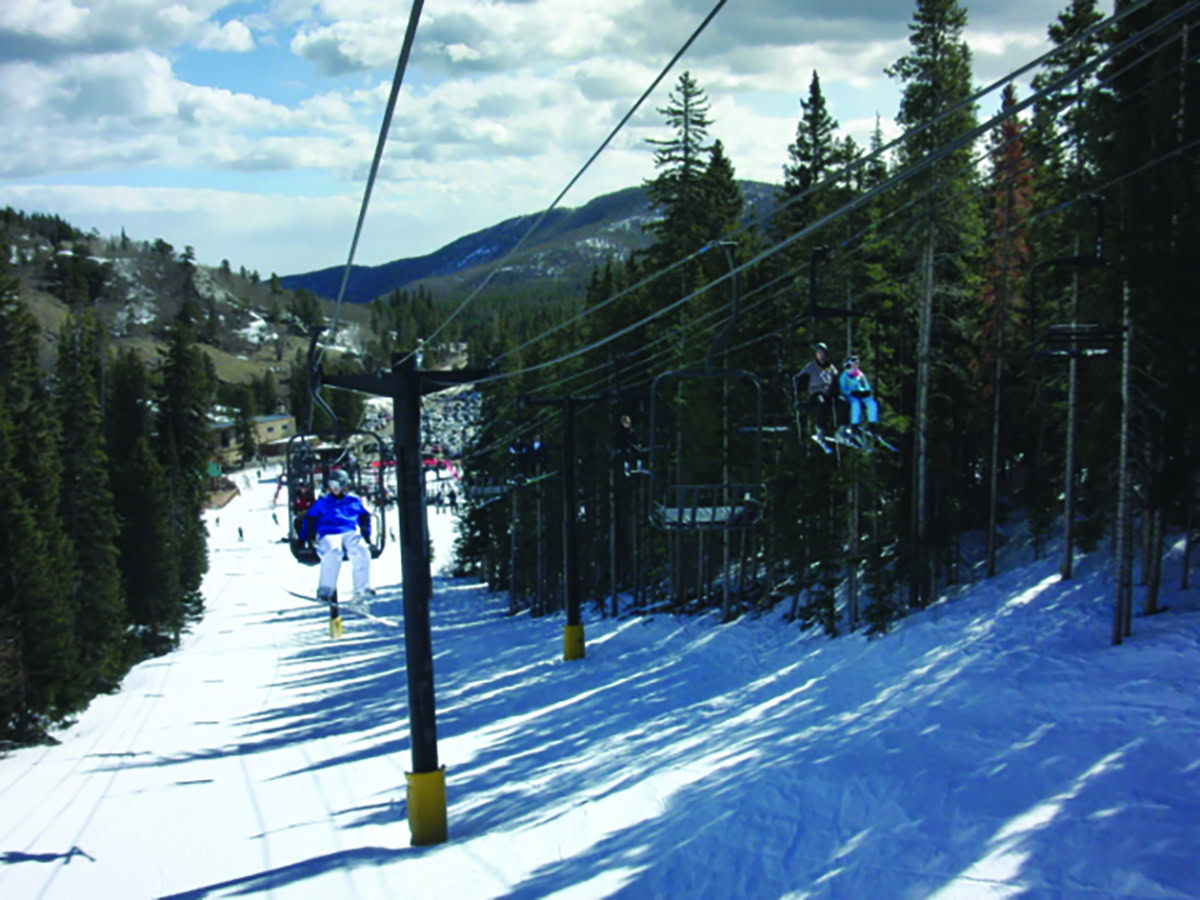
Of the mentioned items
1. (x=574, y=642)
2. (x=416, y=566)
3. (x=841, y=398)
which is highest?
(x=841, y=398)

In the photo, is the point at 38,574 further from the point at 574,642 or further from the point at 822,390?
the point at 822,390

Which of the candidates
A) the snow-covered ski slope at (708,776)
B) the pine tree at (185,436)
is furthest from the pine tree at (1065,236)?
the pine tree at (185,436)

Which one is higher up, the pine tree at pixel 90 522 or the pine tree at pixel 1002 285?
the pine tree at pixel 1002 285

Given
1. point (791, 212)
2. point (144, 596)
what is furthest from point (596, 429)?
point (144, 596)

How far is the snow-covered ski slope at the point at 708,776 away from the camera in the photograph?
1204 centimetres

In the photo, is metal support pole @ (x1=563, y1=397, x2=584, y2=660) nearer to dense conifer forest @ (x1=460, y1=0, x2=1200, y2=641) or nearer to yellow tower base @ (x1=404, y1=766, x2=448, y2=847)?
dense conifer forest @ (x1=460, y1=0, x2=1200, y2=641)

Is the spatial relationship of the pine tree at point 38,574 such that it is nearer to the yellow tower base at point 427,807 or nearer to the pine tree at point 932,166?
the yellow tower base at point 427,807

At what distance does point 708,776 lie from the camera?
52.7 ft

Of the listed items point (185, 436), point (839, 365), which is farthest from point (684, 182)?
point (185, 436)

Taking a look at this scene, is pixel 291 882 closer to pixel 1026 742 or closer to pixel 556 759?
pixel 556 759

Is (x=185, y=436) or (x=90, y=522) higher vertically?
(x=185, y=436)

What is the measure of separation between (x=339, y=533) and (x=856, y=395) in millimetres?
8468

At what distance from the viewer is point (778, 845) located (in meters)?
12.8

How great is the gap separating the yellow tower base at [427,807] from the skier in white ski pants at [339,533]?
343 cm
